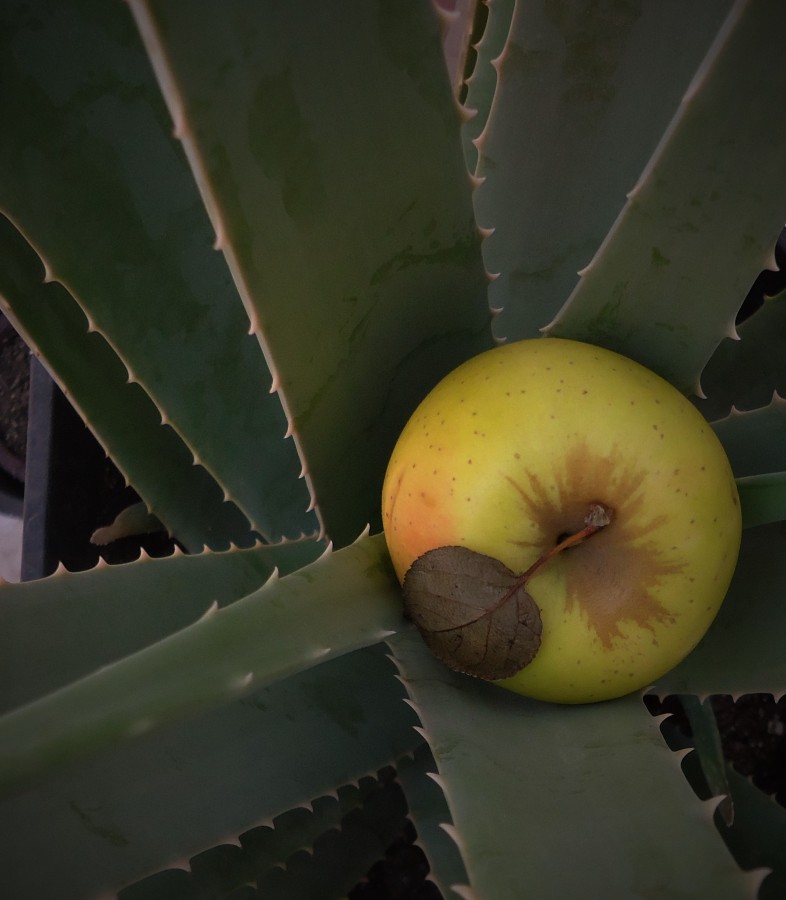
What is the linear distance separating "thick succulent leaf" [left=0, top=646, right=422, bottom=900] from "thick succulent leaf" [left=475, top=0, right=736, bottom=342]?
0.90 feet

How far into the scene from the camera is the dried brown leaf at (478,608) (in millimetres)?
351

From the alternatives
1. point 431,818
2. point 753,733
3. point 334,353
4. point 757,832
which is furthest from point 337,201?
point 753,733

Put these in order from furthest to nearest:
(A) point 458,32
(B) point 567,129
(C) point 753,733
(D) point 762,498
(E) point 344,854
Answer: (A) point 458,32, (C) point 753,733, (E) point 344,854, (B) point 567,129, (D) point 762,498

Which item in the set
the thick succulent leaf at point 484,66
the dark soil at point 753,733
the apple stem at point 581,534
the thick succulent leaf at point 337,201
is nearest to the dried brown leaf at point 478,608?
the apple stem at point 581,534

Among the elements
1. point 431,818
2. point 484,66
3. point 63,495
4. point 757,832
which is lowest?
point 757,832

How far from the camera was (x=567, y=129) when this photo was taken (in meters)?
0.52

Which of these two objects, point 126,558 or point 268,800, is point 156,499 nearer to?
point 126,558

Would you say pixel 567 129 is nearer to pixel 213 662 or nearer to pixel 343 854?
pixel 213 662

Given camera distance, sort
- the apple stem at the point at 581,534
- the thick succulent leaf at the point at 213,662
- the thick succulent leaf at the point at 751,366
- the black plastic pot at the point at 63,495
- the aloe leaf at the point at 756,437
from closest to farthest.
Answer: the thick succulent leaf at the point at 213,662
the apple stem at the point at 581,534
the aloe leaf at the point at 756,437
the thick succulent leaf at the point at 751,366
the black plastic pot at the point at 63,495

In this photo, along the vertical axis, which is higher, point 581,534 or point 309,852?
point 581,534

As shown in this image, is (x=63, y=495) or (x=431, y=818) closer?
(x=431, y=818)

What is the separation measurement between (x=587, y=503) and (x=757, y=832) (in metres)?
0.43

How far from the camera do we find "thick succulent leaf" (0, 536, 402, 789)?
0.78 ft

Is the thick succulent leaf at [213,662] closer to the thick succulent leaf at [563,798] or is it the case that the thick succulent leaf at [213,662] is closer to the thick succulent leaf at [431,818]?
the thick succulent leaf at [563,798]
